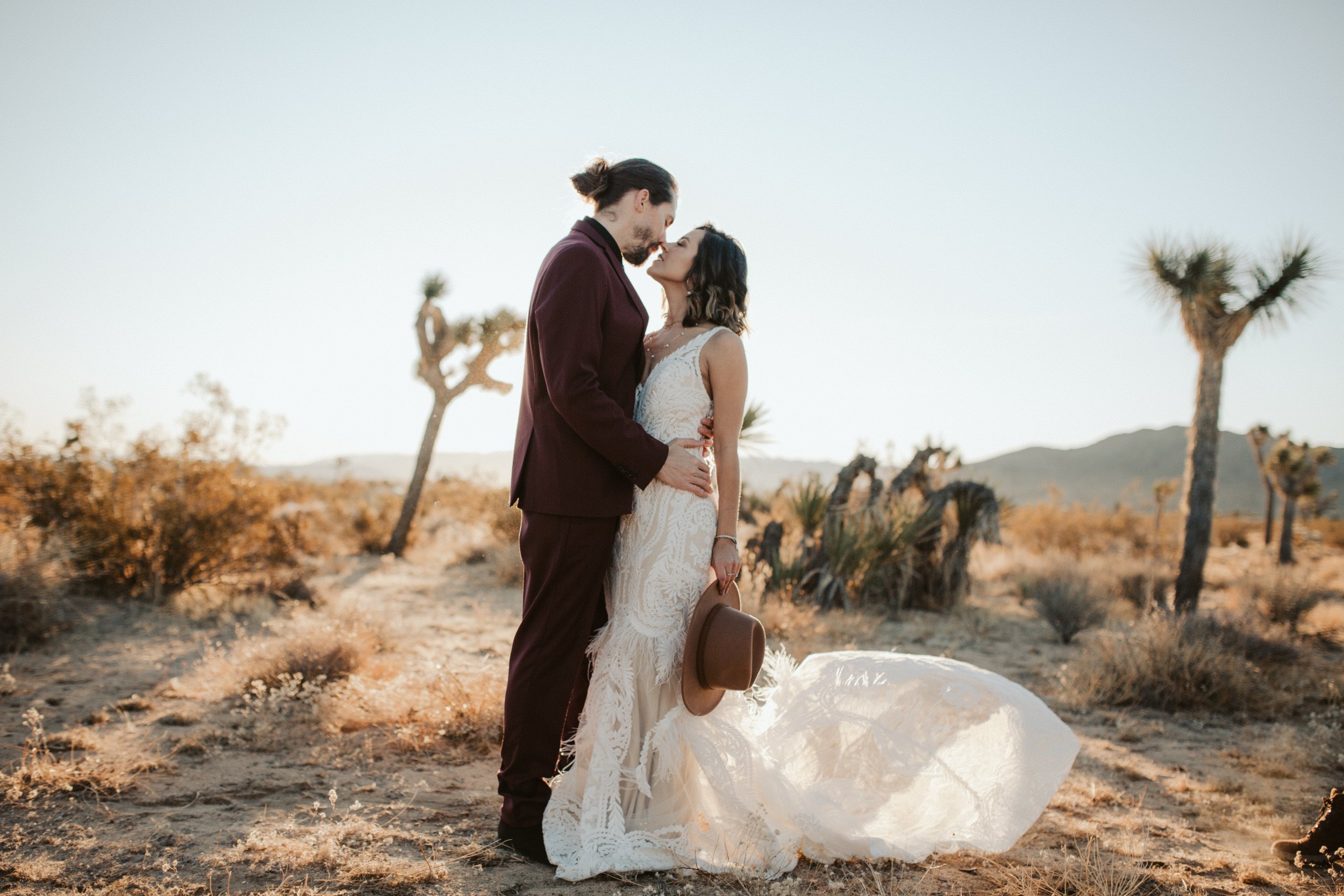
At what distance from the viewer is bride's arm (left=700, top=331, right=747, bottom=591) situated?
263cm

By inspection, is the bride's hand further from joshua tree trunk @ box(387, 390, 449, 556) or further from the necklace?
joshua tree trunk @ box(387, 390, 449, 556)

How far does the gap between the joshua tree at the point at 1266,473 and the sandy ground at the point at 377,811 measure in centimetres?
2268

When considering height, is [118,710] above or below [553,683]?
below

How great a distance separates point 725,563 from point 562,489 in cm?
64

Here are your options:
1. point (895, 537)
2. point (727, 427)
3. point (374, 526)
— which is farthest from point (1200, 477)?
point (374, 526)

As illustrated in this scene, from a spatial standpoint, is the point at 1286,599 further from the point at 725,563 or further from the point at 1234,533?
the point at 1234,533

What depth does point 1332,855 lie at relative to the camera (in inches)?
104

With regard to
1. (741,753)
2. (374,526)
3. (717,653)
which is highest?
(717,653)

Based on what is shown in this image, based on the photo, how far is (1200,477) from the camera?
9438 mm

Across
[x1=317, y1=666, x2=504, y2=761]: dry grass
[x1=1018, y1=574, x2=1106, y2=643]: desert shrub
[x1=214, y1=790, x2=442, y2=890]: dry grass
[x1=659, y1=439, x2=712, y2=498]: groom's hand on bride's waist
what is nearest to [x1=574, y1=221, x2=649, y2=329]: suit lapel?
[x1=659, y1=439, x2=712, y2=498]: groom's hand on bride's waist

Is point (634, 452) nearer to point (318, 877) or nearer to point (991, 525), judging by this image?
point (318, 877)

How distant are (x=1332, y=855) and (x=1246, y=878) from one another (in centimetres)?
35

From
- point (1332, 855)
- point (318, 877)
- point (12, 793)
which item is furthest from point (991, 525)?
point (12, 793)

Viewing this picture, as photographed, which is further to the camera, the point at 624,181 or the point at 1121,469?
the point at 1121,469
